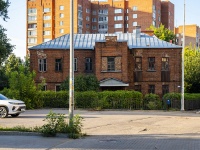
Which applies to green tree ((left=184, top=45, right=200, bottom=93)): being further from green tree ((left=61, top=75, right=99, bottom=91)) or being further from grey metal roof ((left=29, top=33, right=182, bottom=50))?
green tree ((left=61, top=75, right=99, bottom=91))

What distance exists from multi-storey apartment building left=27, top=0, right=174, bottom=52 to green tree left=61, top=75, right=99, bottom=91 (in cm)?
6849

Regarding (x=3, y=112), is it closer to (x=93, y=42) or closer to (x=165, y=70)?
(x=165, y=70)

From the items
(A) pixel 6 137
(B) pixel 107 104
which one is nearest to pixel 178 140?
(A) pixel 6 137

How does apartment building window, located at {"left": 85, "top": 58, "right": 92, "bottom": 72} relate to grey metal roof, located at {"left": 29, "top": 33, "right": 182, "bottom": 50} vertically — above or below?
below

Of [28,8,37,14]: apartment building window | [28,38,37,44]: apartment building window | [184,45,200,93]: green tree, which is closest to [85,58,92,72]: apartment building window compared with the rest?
[184,45,200,93]: green tree

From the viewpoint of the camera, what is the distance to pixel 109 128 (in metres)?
19.2

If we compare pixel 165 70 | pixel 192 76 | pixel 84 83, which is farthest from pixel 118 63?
pixel 192 76

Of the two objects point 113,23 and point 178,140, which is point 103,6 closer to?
point 113,23

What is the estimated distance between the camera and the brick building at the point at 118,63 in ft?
152

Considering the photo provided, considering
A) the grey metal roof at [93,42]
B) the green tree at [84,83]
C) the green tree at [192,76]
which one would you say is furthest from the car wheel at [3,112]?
the green tree at [192,76]

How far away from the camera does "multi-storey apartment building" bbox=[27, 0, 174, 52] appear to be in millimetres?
115062

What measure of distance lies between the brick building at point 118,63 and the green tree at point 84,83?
5.91ft

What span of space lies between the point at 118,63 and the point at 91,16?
3132 inches

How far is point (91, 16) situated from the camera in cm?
12412
